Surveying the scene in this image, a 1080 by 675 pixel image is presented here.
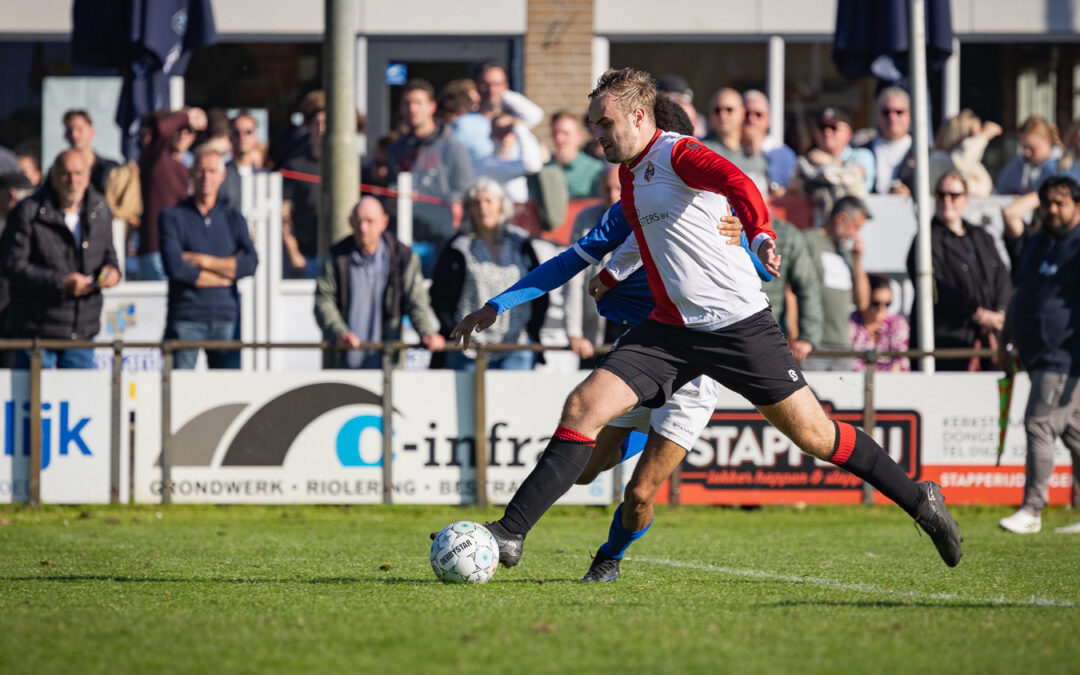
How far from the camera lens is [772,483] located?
1224 cm

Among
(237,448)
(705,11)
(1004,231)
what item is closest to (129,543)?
(237,448)

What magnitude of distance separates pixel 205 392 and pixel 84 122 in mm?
4493

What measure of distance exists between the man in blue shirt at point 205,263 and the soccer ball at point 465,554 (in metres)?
6.38

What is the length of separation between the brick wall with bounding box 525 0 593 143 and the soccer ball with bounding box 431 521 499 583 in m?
12.6

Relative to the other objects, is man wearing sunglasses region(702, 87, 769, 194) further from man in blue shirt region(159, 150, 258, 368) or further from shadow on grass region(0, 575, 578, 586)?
shadow on grass region(0, 575, 578, 586)

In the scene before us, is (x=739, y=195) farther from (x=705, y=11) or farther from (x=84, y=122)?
(x=705, y=11)

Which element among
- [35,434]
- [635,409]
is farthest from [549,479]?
[35,434]

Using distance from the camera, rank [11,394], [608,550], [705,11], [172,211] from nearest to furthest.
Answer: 1. [608,550]
2. [11,394]
3. [172,211]
4. [705,11]

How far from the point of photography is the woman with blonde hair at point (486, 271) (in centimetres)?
1230

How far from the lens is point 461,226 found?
12.7m

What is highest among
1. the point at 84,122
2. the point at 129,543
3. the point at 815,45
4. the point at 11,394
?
the point at 815,45

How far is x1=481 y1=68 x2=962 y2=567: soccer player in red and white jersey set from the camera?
6367 millimetres

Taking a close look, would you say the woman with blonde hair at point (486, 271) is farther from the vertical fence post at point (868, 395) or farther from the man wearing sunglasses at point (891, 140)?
the man wearing sunglasses at point (891, 140)

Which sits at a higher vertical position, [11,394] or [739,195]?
[739,195]
